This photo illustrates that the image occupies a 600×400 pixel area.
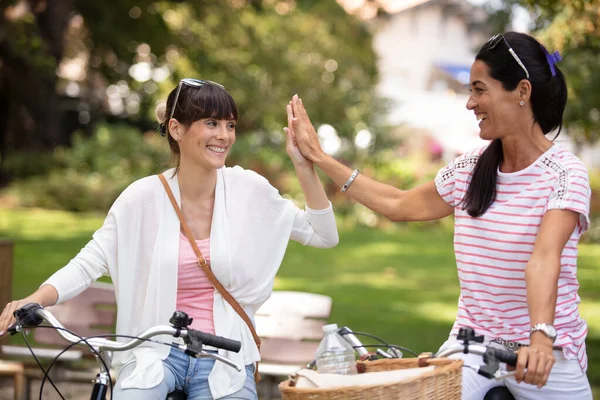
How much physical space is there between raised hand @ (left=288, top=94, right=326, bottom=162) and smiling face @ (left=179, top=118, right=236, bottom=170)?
28 cm

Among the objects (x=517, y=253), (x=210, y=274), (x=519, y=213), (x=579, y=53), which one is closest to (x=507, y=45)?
(x=519, y=213)

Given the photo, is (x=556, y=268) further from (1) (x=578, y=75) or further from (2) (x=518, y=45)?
(1) (x=578, y=75)

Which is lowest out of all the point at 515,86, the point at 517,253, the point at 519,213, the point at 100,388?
the point at 100,388

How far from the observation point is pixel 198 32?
24516 mm

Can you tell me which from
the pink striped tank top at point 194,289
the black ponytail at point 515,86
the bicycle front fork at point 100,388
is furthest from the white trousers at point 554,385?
the bicycle front fork at point 100,388

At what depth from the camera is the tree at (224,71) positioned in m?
20.8

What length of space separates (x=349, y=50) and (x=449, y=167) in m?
25.6

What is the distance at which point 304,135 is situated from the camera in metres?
4.00

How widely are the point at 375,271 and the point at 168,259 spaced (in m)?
10.9

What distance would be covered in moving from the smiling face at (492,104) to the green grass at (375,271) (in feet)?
16.6

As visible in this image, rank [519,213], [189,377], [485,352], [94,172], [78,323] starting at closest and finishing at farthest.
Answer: [485,352] < [519,213] < [189,377] < [78,323] < [94,172]

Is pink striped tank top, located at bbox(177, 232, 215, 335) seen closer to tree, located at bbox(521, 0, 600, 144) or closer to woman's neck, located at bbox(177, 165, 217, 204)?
woman's neck, located at bbox(177, 165, 217, 204)

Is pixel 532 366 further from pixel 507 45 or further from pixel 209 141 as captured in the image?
pixel 209 141

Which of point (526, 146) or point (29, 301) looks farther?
point (526, 146)
